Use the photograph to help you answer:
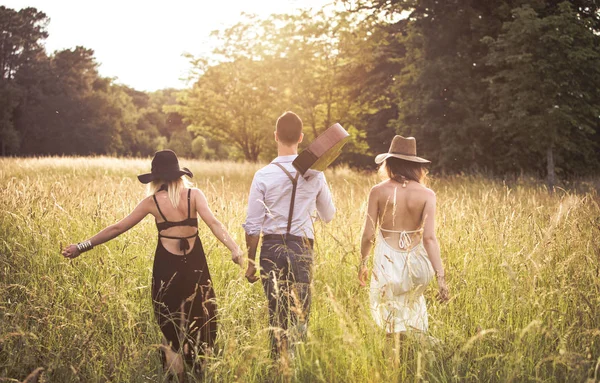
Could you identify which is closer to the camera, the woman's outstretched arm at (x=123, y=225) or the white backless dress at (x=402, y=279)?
the white backless dress at (x=402, y=279)

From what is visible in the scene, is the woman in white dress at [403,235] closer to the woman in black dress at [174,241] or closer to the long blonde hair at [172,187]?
the woman in black dress at [174,241]

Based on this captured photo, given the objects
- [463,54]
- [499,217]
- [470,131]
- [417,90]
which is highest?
[463,54]

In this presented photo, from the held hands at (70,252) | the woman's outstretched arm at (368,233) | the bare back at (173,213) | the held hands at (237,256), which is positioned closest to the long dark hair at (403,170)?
the woman's outstretched arm at (368,233)

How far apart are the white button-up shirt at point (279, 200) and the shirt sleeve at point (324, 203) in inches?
3.2

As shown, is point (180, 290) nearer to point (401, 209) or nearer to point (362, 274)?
point (362, 274)

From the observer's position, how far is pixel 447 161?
1755 cm

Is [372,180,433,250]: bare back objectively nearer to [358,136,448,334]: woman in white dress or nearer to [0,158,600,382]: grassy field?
[358,136,448,334]: woman in white dress

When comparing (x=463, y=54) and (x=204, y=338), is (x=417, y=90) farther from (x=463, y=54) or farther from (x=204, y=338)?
(x=204, y=338)

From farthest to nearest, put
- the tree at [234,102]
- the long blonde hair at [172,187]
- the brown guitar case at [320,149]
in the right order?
1. the tree at [234,102]
2. the long blonde hair at [172,187]
3. the brown guitar case at [320,149]

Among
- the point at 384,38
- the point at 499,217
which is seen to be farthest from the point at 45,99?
the point at 499,217

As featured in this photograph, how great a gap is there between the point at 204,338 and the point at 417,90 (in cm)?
1660

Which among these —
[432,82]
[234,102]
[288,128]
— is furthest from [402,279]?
[234,102]

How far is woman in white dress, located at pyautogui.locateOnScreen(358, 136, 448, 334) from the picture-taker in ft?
11.2

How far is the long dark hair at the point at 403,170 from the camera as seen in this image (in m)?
3.63
